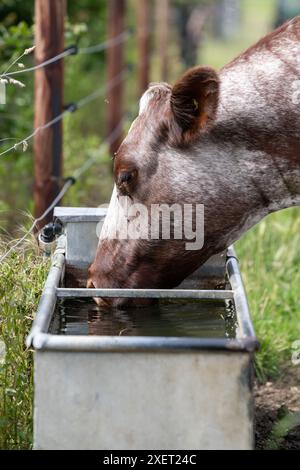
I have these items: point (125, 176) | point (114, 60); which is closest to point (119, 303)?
point (125, 176)

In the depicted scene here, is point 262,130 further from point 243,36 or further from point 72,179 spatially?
point 243,36

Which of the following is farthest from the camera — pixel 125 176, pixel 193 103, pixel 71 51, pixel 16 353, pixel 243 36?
pixel 243 36

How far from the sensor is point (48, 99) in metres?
5.55

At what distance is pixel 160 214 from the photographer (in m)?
3.81

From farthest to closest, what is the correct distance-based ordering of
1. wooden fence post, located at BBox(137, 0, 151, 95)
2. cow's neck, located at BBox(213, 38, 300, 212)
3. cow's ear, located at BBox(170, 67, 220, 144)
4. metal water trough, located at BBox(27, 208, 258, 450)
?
wooden fence post, located at BBox(137, 0, 151, 95)
cow's neck, located at BBox(213, 38, 300, 212)
cow's ear, located at BBox(170, 67, 220, 144)
metal water trough, located at BBox(27, 208, 258, 450)

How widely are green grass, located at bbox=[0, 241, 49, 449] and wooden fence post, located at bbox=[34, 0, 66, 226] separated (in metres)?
1.94

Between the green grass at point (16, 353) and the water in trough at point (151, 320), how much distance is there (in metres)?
0.14

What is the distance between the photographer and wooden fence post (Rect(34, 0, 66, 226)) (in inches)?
217

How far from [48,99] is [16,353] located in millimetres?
2470

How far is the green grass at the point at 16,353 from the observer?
3236 mm

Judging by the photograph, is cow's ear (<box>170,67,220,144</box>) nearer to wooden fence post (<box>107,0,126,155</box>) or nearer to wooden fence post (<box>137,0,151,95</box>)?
wooden fence post (<box>107,0,126,155</box>)

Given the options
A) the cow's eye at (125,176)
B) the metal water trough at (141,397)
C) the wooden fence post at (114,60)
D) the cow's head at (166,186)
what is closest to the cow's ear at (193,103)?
the cow's head at (166,186)

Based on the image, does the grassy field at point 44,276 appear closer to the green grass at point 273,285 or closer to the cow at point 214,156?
the green grass at point 273,285

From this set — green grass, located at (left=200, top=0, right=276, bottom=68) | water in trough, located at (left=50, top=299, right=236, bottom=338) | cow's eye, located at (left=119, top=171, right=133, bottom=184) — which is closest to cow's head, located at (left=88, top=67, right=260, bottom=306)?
cow's eye, located at (left=119, top=171, right=133, bottom=184)
